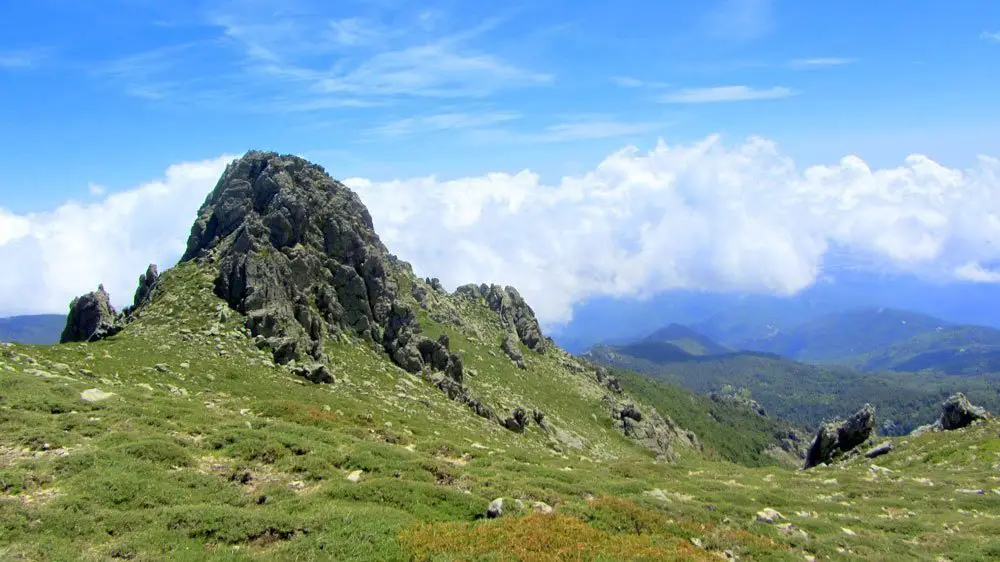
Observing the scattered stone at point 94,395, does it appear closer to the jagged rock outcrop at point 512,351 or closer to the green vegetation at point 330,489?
the green vegetation at point 330,489

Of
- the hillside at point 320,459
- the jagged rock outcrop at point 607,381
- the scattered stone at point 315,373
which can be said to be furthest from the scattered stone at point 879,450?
the jagged rock outcrop at point 607,381

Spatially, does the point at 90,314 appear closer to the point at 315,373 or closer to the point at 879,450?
the point at 315,373

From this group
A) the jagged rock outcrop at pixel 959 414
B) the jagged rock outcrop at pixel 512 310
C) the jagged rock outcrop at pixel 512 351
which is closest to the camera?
the jagged rock outcrop at pixel 959 414

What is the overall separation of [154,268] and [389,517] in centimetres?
7600

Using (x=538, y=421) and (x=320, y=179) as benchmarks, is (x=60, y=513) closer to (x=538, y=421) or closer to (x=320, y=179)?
(x=538, y=421)

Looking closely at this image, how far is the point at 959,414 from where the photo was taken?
7662 cm

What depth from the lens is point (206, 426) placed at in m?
32.7

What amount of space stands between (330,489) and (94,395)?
23.4 m

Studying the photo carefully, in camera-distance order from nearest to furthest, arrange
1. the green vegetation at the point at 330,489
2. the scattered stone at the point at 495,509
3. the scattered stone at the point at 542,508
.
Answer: the green vegetation at the point at 330,489
the scattered stone at the point at 495,509
the scattered stone at the point at 542,508

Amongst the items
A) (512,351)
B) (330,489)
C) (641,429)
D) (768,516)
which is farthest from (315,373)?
(641,429)

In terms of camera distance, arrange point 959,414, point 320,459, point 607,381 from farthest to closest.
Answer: point 607,381 → point 959,414 → point 320,459

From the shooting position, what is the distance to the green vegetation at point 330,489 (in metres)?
18.7

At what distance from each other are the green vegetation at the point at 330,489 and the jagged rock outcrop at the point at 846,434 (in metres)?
23.5

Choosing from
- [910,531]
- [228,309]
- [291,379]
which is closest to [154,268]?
[228,309]
